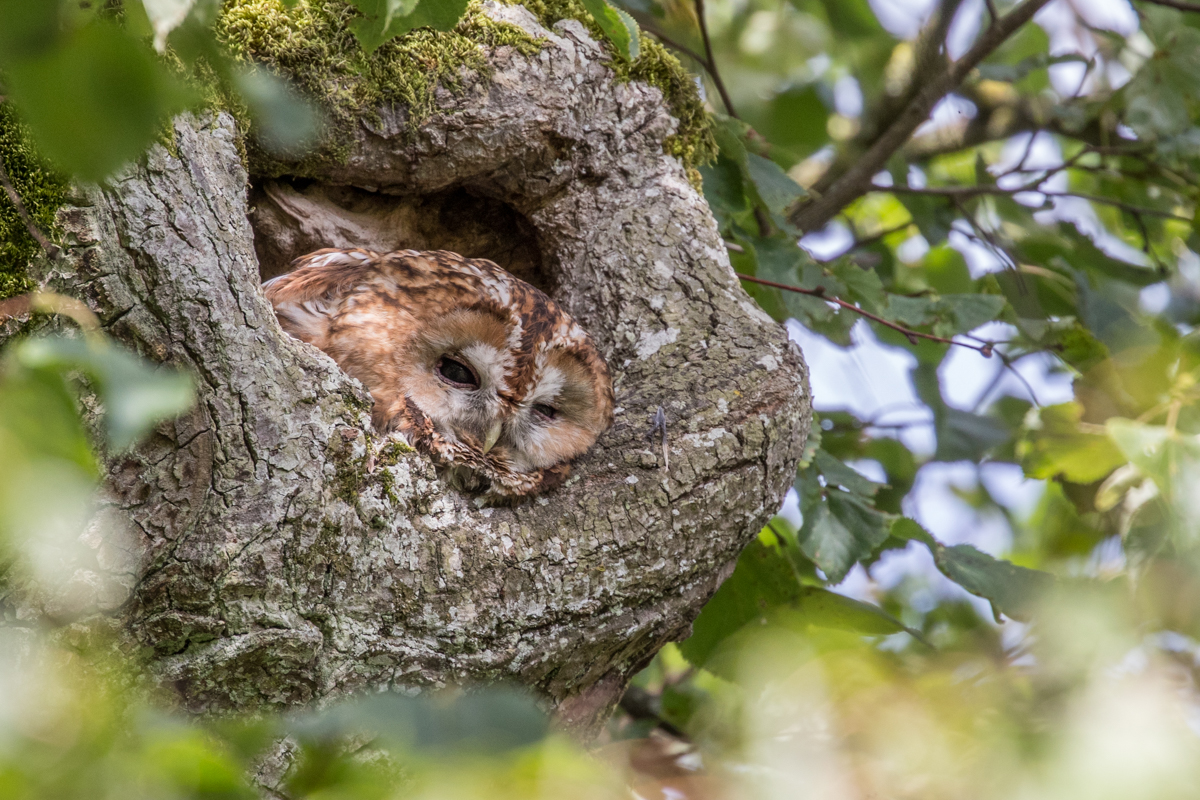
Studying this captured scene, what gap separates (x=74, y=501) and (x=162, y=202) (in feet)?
3.97

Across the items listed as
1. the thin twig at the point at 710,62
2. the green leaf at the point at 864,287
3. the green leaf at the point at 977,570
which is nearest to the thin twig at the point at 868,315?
the green leaf at the point at 864,287

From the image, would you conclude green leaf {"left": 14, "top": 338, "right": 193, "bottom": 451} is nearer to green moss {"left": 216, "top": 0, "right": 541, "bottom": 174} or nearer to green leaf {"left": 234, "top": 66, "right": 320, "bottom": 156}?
green leaf {"left": 234, "top": 66, "right": 320, "bottom": 156}

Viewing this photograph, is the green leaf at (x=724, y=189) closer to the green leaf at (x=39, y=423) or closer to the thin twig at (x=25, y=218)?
the thin twig at (x=25, y=218)

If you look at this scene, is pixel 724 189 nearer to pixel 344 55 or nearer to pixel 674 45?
pixel 674 45

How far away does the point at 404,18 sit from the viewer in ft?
3.07

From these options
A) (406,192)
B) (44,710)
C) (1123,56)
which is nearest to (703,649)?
(406,192)

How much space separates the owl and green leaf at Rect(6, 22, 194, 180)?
1.55 m

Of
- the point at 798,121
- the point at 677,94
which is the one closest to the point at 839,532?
the point at 677,94

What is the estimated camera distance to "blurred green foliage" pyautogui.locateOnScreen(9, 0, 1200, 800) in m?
0.48

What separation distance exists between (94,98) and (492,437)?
1.73m

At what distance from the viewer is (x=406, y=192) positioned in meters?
2.39

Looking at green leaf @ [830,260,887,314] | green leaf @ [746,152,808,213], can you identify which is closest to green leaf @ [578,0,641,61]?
green leaf @ [746,152,808,213]

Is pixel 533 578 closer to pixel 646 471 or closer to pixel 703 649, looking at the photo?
pixel 646 471

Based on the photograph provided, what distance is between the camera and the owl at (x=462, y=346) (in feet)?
6.96
